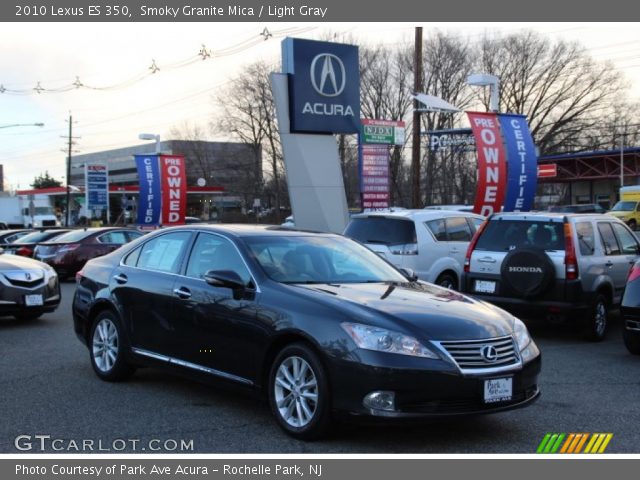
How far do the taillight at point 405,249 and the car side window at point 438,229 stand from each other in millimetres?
552

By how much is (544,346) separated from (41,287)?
7.47m

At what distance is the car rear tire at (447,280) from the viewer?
12.5 m

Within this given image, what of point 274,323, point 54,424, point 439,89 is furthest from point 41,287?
point 439,89

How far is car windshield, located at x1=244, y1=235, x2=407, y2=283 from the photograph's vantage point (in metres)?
6.03

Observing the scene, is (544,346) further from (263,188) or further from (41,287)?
(263,188)

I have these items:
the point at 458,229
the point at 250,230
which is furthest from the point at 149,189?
the point at 250,230

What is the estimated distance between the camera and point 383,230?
1233 cm

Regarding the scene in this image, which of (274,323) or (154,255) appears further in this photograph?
(154,255)

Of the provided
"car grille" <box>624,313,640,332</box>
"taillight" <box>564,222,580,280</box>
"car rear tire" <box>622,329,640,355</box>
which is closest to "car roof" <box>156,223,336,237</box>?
"car grille" <box>624,313,640,332</box>

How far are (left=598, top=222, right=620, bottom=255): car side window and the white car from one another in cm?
268

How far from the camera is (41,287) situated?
11.4m

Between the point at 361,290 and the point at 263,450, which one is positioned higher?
the point at 361,290

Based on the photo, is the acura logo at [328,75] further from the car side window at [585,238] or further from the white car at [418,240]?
the car side window at [585,238]

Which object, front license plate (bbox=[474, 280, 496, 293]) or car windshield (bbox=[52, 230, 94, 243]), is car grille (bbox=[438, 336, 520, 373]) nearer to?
front license plate (bbox=[474, 280, 496, 293])
